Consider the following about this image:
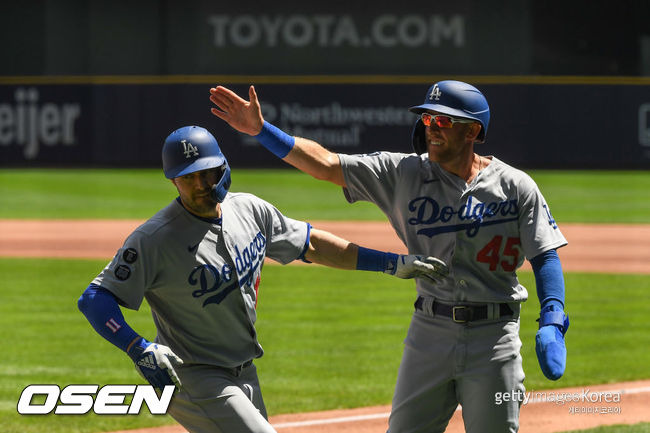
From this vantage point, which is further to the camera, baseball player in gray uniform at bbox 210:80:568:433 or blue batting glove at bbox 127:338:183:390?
baseball player in gray uniform at bbox 210:80:568:433

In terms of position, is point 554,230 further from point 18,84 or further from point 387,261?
point 18,84

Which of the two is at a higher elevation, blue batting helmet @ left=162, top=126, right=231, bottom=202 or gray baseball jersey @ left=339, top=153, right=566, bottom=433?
blue batting helmet @ left=162, top=126, right=231, bottom=202

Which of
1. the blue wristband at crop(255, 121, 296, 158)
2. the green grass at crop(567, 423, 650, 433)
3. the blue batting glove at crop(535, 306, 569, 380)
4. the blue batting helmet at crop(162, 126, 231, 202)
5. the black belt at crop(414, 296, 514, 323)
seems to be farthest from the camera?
the green grass at crop(567, 423, 650, 433)

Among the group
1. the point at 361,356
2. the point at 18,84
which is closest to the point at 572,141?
the point at 18,84

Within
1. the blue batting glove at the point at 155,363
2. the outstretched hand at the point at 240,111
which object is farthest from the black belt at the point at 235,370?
the outstretched hand at the point at 240,111

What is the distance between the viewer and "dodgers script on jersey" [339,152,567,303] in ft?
15.9

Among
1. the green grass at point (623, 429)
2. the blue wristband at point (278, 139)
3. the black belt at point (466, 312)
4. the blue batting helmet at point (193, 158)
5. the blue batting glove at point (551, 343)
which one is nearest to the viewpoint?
the blue batting glove at point (551, 343)

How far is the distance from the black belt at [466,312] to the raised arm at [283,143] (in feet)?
2.57

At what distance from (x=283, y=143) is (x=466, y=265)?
3.39ft

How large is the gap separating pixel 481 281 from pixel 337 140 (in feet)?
81.0

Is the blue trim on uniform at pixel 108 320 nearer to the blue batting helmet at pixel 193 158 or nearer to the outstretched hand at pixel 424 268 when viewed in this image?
the blue batting helmet at pixel 193 158

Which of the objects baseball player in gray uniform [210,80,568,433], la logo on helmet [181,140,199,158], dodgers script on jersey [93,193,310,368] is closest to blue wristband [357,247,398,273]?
baseball player in gray uniform [210,80,568,433]

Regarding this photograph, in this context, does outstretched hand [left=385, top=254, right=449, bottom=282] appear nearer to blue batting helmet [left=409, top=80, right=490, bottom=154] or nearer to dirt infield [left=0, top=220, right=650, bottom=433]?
blue batting helmet [left=409, top=80, right=490, bottom=154]

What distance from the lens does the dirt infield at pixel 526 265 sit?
7.57 meters
